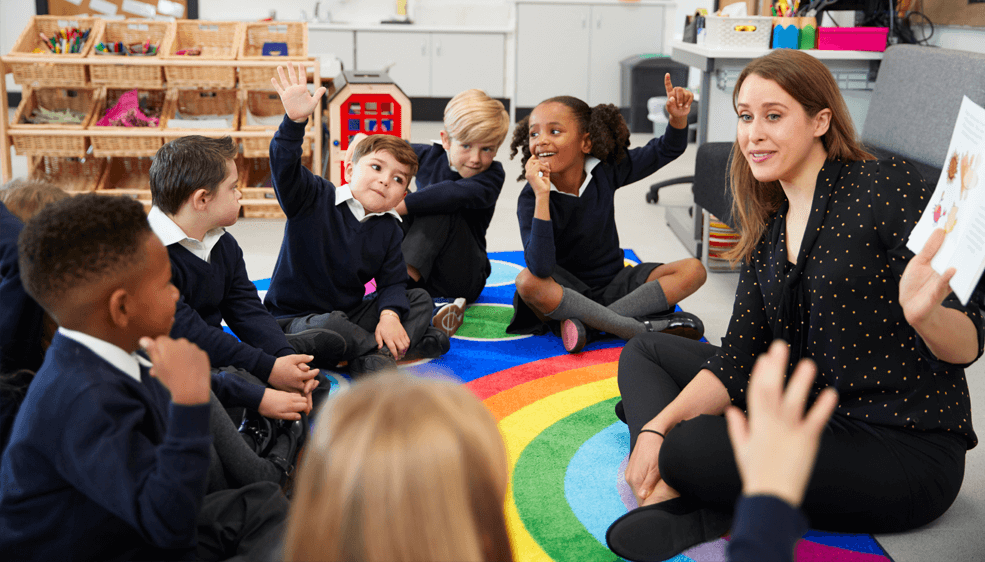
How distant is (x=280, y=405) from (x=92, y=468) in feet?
2.14

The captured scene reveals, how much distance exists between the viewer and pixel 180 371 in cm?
86

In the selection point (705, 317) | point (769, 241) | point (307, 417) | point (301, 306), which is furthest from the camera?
point (705, 317)

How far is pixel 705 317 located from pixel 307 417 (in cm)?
140

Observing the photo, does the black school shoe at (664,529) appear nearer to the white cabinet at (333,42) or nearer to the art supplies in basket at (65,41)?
the art supplies in basket at (65,41)

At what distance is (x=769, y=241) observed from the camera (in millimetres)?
1504

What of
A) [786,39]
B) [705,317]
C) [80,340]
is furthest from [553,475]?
[786,39]

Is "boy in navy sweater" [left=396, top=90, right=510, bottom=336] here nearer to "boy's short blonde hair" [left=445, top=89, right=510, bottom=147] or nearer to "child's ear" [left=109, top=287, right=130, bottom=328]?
"boy's short blonde hair" [left=445, top=89, right=510, bottom=147]

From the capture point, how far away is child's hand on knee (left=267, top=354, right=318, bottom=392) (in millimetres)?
1641

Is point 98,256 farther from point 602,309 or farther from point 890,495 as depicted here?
point 602,309

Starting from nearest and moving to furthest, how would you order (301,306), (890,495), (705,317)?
(890,495), (301,306), (705,317)

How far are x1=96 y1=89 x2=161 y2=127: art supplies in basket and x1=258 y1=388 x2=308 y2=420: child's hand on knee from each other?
2.53 m

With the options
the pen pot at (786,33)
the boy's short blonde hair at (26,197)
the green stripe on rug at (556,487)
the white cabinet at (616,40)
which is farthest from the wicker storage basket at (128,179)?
the white cabinet at (616,40)

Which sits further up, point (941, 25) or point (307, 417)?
point (941, 25)

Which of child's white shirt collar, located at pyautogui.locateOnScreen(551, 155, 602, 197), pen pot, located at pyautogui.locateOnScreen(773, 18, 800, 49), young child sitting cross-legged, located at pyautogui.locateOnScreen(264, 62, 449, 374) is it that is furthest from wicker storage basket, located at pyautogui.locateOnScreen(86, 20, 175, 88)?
pen pot, located at pyautogui.locateOnScreen(773, 18, 800, 49)
